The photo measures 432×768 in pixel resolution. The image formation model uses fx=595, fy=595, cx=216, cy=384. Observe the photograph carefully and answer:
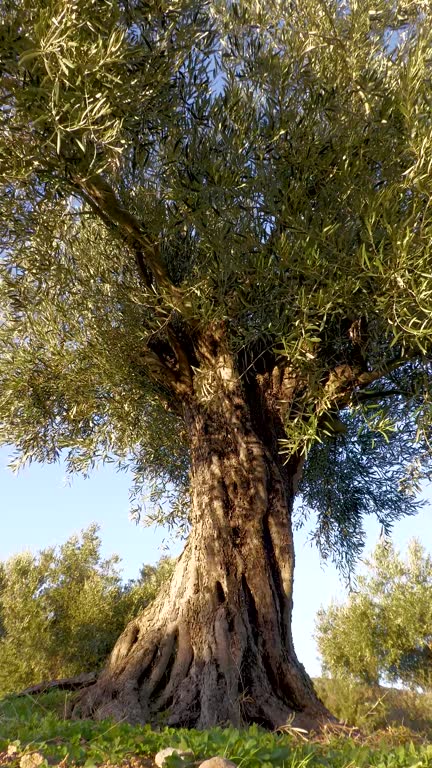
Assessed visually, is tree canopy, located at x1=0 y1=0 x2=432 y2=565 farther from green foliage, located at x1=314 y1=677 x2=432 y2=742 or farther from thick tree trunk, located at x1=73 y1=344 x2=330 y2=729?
green foliage, located at x1=314 y1=677 x2=432 y2=742

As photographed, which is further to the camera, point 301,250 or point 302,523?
point 302,523

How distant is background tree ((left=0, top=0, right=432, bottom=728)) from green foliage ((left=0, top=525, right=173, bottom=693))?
1261 centimetres

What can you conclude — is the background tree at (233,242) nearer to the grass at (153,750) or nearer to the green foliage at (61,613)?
the grass at (153,750)

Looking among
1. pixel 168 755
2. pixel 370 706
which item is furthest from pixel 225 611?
pixel 370 706

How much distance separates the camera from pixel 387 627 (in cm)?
2377

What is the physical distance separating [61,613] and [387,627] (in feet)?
41.8

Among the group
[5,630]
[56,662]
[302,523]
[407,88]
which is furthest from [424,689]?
[407,88]

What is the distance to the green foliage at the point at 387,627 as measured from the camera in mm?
23203

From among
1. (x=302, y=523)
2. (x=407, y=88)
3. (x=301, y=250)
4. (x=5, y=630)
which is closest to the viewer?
(x=407, y=88)

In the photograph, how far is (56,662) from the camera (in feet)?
70.0

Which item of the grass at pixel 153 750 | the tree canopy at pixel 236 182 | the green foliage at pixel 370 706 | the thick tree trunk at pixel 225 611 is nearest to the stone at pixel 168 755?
the grass at pixel 153 750

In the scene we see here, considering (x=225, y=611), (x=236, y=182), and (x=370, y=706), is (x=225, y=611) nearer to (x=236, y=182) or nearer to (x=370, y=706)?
(x=236, y=182)

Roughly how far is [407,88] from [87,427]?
9560 mm

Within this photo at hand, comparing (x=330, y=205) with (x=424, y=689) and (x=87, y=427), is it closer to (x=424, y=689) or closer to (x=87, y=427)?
(x=87, y=427)
